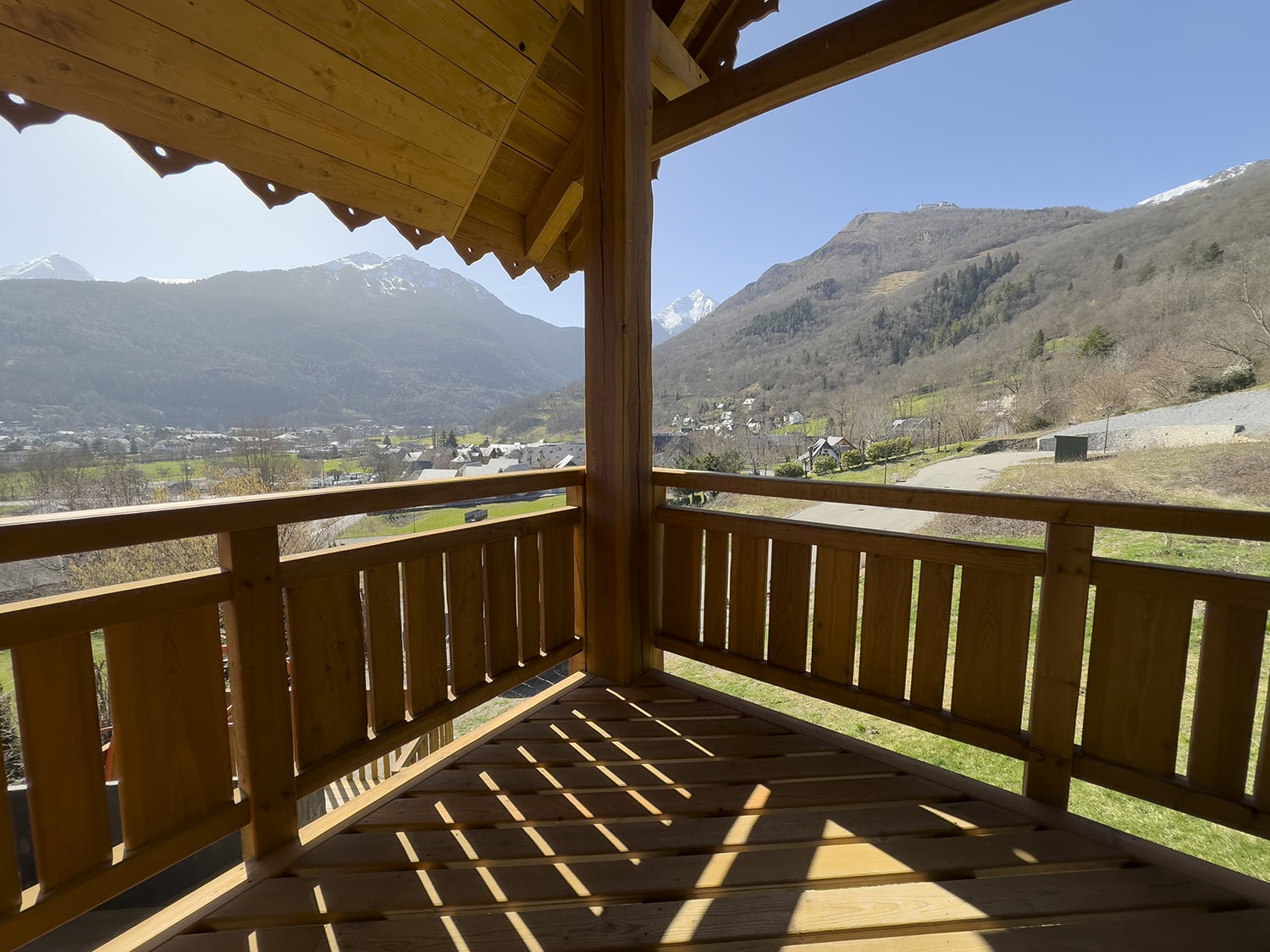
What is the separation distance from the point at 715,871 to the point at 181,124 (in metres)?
2.76

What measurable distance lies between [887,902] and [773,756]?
0.56 metres

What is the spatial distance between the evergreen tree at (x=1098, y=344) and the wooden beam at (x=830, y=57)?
2.69 metres

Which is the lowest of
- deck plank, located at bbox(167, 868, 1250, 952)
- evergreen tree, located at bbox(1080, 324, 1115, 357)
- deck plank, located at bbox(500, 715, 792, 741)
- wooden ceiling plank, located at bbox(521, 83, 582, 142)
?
deck plank, located at bbox(500, 715, 792, 741)

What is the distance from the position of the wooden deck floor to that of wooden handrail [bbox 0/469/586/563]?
852 mm

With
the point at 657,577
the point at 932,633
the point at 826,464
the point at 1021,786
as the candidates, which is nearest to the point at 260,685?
the point at 657,577

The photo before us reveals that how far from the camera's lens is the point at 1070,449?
329 cm

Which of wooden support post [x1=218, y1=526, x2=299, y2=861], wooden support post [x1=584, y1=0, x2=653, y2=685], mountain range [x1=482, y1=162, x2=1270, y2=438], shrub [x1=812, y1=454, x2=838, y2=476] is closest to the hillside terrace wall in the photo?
mountain range [x1=482, y1=162, x2=1270, y2=438]

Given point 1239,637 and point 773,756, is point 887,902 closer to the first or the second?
point 773,756

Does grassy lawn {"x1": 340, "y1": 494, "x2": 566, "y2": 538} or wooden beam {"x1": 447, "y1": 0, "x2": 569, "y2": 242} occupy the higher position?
wooden beam {"x1": 447, "y1": 0, "x2": 569, "y2": 242}

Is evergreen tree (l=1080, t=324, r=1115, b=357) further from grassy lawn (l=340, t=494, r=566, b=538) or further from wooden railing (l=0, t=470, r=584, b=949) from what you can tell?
wooden railing (l=0, t=470, r=584, b=949)

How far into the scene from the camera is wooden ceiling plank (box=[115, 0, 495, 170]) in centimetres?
148

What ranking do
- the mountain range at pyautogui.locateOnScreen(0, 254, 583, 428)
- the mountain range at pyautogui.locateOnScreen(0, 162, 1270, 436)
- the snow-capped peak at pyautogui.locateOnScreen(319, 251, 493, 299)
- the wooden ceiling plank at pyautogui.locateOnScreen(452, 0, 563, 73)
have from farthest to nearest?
1. the snow-capped peak at pyautogui.locateOnScreen(319, 251, 493, 299)
2. the mountain range at pyautogui.locateOnScreen(0, 254, 583, 428)
3. the mountain range at pyautogui.locateOnScreen(0, 162, 1270, 436)
4. the wooden ceiling plank at pyautogui.locateOnScreen(452, 0, 563, 73)

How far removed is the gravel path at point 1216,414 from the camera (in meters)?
2.70

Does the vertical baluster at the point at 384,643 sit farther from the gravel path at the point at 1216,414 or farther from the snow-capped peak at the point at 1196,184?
the snow-capped peak at the point at 1196,184
